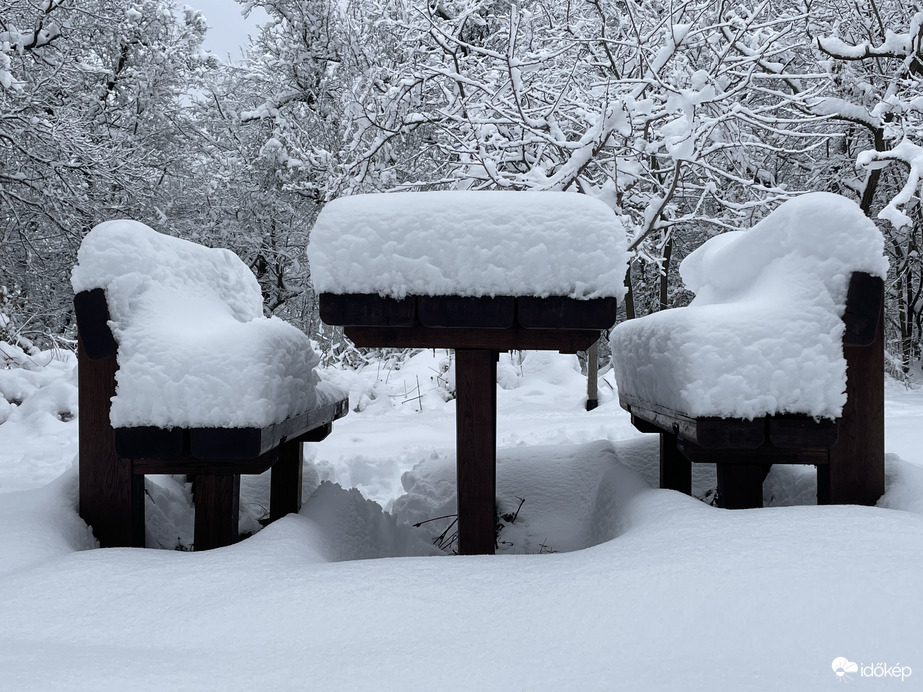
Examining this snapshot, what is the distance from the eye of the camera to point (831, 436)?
183 cm

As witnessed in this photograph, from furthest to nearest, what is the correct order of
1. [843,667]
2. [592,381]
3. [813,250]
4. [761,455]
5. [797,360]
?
[592,381] → [761,455] → [813,250] → [797,360] → [843,667]

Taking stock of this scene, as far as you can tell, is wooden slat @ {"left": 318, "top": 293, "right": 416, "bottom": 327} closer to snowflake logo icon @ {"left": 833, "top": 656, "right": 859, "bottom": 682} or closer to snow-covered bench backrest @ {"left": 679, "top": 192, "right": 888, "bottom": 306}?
snow-covered bench backrest @ {"left": 679, "top": 192, "right": 888, "bottom": 306}

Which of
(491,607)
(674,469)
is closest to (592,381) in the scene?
(674,469)

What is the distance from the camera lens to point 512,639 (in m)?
1.15

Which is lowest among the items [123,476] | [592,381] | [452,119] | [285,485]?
[592,381]

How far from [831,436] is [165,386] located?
5.88ft

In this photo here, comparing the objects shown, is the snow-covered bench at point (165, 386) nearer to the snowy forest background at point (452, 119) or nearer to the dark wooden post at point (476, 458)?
the dark wooden post at point (476, 458)

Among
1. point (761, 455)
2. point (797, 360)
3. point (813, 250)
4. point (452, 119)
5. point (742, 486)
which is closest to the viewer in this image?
point (797, 360)

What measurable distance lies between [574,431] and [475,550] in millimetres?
2730

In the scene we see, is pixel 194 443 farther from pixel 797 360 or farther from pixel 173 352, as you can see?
pixel 797 360

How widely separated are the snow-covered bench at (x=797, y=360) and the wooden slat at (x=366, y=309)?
2.46 ft

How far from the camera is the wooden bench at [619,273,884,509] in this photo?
181cm

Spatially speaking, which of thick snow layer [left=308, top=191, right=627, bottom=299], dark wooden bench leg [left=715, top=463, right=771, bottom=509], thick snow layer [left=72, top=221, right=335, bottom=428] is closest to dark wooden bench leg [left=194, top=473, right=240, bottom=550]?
thick snow layer [left=72, top=221, right=335, bottom=428]

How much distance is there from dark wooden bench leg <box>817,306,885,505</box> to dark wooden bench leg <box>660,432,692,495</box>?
0.69 metres
